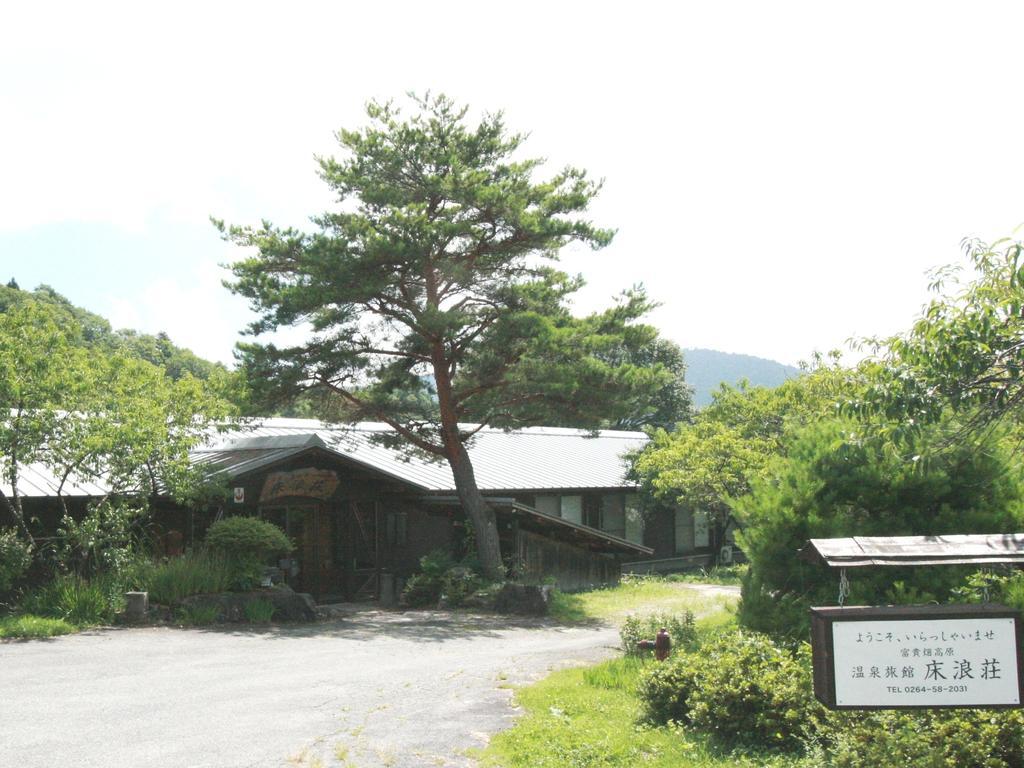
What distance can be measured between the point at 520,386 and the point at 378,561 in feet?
21.5

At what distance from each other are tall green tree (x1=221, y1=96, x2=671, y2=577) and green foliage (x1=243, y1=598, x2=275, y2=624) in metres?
4.99

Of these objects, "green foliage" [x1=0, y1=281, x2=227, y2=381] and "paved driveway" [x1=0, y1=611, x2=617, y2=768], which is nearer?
"paved driveway" [x1=0, y1=611, x2=617, y2=768]

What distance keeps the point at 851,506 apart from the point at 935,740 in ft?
12.1

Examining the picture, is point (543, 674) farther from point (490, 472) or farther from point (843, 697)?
point (490, 472)

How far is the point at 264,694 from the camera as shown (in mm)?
10875

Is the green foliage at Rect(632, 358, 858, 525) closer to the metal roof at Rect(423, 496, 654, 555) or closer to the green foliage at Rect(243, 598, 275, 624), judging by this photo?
the metal roof at Rect(423, 496, 654, 555)

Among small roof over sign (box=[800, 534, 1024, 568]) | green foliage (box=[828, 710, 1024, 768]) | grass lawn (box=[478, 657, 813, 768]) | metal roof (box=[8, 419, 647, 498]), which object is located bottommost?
grass lawn (box=[478, 657, 813, 768])

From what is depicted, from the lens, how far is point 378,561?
2450 cm

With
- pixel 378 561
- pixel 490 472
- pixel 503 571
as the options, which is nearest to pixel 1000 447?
pixel 503 571

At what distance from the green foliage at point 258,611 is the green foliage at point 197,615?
630 mm

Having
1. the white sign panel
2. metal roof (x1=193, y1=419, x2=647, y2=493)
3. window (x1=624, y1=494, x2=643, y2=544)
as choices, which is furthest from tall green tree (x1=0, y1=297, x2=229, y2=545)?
window (x1=624, y1=494, x2=643, y2=544)

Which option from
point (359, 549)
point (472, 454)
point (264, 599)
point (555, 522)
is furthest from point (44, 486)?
point (472, 454)

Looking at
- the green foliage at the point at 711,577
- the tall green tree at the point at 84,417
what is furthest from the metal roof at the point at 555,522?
the tall green tree at the point at 84,417

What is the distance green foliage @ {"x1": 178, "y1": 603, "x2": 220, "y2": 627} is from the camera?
17.1 metres
